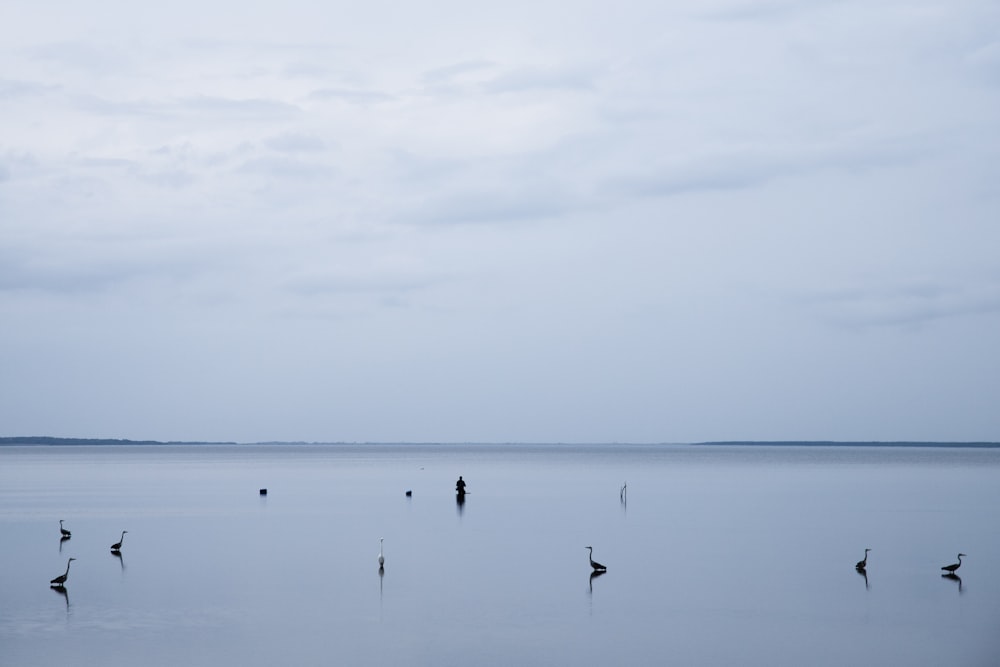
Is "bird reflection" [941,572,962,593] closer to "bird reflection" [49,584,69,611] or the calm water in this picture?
the calm water

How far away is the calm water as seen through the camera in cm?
2077

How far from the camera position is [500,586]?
27.9 metres

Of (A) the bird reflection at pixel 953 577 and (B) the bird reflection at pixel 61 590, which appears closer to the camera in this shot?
(B) the bird reflection at pixel 61 590

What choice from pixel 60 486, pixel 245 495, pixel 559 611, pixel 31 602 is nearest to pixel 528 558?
pixel 559 611

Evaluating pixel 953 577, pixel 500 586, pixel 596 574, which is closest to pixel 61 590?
pixel 500 586

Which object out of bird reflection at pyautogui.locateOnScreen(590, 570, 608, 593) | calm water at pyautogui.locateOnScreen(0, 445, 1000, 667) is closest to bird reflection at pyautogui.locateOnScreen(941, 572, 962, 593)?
calm water at pyautogui.locateOnScreen(0, 445, 1000, 667)

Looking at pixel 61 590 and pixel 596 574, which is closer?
pixel 61 590

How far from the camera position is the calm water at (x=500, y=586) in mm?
20766

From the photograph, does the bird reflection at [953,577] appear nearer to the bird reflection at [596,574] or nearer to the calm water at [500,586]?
the calm water at [500,586]

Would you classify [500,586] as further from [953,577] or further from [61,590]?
[953,577]

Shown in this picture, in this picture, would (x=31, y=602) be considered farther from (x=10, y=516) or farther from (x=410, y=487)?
(x=410, y=487)

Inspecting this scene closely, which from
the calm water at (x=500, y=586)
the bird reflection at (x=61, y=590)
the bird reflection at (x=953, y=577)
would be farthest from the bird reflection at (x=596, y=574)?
the bird reflection at (x=61, y=590)

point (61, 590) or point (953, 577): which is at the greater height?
point (953, 577)

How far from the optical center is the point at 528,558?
110ft
